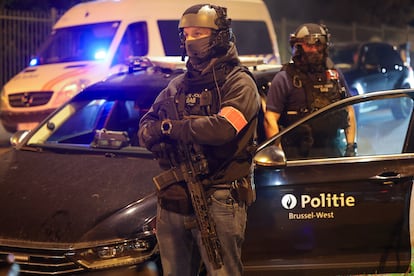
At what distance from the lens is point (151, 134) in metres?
3.07

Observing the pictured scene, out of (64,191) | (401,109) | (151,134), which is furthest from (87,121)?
(401,109)

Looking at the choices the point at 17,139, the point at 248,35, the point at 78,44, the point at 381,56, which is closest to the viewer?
the point at 17,139

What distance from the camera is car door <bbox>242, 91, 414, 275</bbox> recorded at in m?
3.91

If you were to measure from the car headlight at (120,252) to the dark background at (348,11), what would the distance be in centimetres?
2221

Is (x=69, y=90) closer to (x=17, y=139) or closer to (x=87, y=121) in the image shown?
(x=87, y=121)

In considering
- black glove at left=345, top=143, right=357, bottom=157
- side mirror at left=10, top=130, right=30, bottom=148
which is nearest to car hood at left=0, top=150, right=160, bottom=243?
side mirror at left=10, top=130, right=30, bottom=148

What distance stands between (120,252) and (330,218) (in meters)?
1.23

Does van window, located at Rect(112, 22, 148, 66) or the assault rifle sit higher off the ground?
the assault rifle

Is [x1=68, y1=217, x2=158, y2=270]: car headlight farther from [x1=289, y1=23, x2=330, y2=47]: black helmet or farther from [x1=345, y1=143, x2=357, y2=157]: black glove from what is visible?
[x1=289, y1=23, x2=330, y2=47]: black helmet

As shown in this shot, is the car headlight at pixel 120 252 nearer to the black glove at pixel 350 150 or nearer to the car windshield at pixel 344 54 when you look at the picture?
the black glove at pixel 350 150

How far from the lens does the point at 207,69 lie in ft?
10.2

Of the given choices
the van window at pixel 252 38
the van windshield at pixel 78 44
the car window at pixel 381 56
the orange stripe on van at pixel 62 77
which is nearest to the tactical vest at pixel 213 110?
the orange stripe on van at pixel 62 77

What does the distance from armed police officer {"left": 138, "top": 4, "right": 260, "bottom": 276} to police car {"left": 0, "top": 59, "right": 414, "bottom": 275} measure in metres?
A: 0.46

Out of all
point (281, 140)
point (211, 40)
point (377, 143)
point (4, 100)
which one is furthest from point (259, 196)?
point (4, 100)
